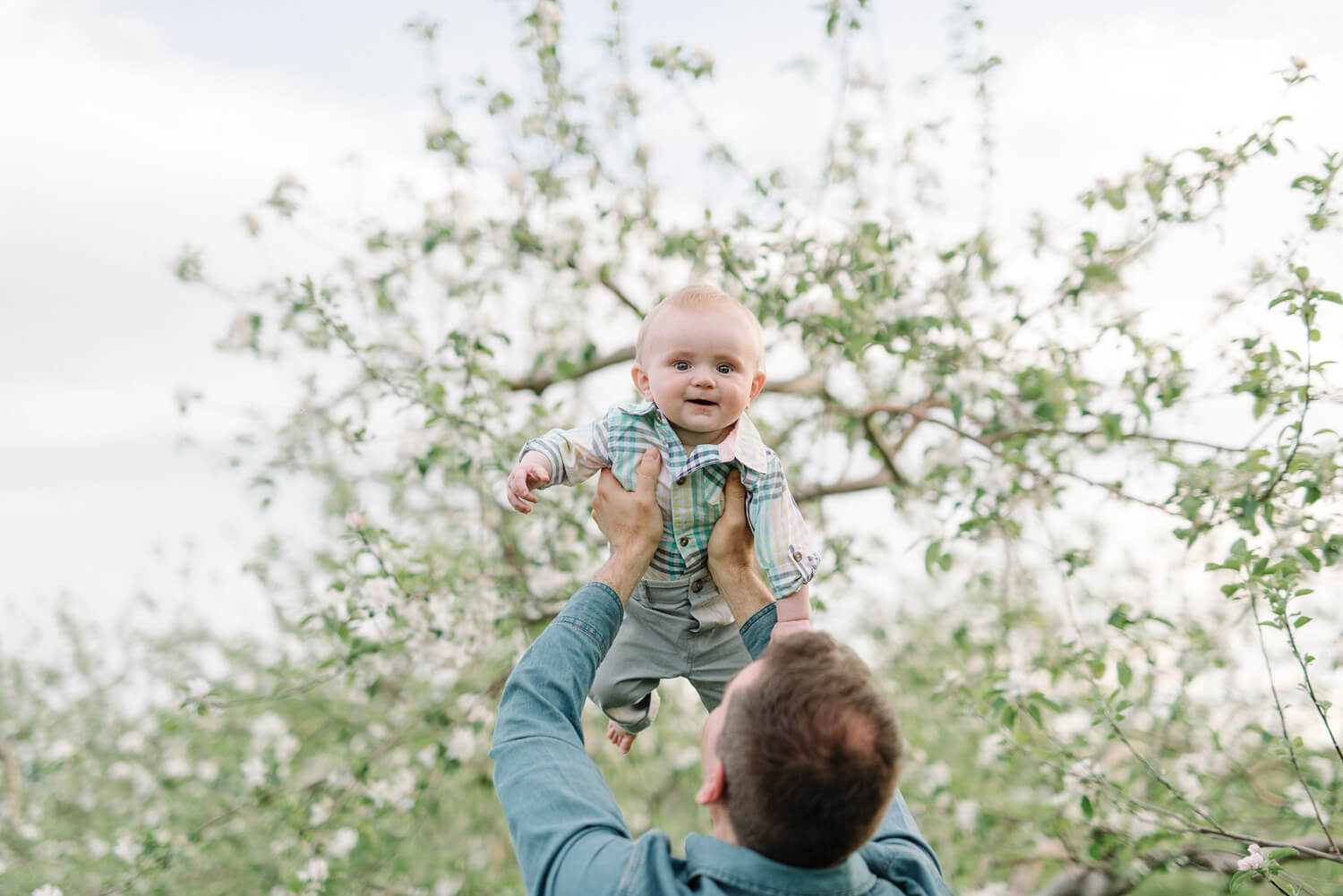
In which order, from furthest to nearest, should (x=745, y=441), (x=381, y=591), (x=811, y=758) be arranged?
(x=381, y=591) < (x=745, y=441) < (x=811, y=758)

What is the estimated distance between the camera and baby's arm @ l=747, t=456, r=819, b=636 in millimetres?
1773

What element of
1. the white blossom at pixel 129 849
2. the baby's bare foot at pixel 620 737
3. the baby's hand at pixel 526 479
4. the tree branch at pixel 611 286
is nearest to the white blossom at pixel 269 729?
the white blossom at pixel 129 849

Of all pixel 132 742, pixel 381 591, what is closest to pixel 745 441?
pixel 381 591

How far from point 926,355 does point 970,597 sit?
2.96 m

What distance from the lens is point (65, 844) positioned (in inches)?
181

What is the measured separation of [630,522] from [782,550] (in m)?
0.27

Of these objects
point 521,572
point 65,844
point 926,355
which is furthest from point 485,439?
point 65,844

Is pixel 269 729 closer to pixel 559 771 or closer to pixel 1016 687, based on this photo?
pixel 1016 687

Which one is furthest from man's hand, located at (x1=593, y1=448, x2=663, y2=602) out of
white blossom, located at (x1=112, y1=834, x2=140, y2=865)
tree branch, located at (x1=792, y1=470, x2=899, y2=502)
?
white blossom, located at (x1=112, y1=834, x2=140, y2=865)

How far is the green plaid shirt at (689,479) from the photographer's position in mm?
1810

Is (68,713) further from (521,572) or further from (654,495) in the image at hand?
(654,495)

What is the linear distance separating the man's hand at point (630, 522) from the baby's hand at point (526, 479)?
11 centimetres

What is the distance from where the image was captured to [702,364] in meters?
1.81

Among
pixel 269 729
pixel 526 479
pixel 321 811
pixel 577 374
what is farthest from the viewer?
pixel 269 729
